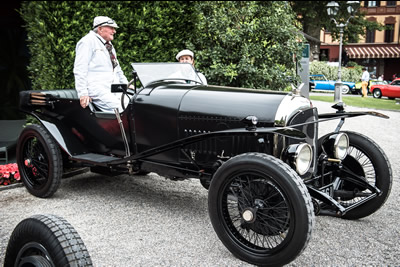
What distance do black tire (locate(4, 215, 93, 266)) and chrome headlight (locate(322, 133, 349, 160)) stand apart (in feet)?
8.77

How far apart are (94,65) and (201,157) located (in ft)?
6.21

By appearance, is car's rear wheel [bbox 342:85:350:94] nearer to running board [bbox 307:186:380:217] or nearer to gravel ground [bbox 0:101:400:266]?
gravel ground [bbox 0:101:400:266]

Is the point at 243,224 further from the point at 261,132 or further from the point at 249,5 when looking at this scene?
the point at 249,5

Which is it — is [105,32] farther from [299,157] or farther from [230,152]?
[299,157]

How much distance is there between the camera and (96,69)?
472 cm

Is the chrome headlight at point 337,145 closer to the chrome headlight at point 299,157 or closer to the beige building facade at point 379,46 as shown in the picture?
the chrome headlight at point 299,157

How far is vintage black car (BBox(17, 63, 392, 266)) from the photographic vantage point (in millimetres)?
2992

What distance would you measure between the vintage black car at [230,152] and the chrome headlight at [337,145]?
11mm

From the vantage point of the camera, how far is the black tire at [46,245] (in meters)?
1.81

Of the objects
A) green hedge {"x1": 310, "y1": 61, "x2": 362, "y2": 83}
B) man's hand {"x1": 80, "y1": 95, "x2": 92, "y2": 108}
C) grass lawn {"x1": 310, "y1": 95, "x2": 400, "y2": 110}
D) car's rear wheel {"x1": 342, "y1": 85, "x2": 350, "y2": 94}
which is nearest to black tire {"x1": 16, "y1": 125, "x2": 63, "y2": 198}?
man's hand {"x1": 80, "y1": 95, "x2": 92, "y2": 108}

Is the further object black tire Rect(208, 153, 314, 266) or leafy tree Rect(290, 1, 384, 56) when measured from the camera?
leafy tree Rect(290, 1, 384, 56)

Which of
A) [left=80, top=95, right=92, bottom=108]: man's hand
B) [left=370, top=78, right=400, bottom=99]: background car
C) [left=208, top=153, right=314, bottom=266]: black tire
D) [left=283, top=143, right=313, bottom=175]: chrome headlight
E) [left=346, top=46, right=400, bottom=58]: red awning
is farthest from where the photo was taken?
[left=346, top=46, right=400, bottom=58]: red awning

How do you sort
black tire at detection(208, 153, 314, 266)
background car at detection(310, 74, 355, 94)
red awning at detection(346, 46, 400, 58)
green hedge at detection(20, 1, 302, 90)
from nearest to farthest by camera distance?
black tire at detection(208, 153, 314, 266) < green hedge at detection(20, 1, 302, 90) < background car at detection(310, 74, 355, 94) < red awning at detection(346, 46, 400, 58)

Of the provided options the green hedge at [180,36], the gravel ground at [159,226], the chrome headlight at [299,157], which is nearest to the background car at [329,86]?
the green hedge at [180,36]
